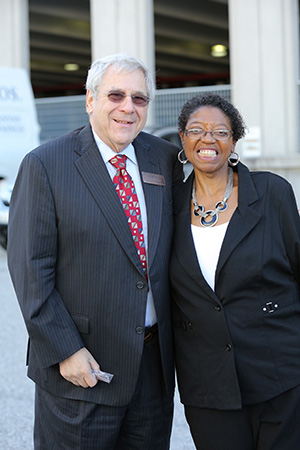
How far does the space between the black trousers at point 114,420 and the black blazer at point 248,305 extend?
19 centimetres

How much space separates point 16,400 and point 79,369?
2.20 metres

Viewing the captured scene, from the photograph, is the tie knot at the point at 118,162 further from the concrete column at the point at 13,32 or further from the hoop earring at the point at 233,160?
the concrete column at the point at 13,32

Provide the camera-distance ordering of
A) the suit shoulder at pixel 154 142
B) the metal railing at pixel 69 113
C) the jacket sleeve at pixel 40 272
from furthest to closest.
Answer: the metal railing at pixel 69 113 → the suit shoulder at pixel 154 142 → the jacket sleeve at pixel 40 272

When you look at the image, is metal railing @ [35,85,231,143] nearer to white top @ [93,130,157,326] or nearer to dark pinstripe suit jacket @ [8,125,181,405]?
white top @ [93,130,157,326]

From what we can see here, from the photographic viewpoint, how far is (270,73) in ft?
40.5

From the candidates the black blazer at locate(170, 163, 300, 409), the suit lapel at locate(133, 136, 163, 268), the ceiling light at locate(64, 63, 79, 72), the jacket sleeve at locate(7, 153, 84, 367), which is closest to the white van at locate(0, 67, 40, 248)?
the suit lapel at locate(133, 136, 163, 268)

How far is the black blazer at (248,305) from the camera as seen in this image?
2330 mm

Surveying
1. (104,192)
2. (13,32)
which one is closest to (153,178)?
(104,192)

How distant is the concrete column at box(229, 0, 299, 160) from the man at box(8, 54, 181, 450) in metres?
10.1

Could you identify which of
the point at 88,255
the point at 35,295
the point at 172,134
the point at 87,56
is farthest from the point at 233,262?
the point at 87,56

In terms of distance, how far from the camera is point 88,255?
2.30 meters

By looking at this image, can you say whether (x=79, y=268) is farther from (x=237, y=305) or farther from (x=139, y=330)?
(x=237, y=305)

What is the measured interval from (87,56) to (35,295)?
818 inches

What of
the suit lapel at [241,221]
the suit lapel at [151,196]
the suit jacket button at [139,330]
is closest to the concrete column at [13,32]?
the suit lapel at [151,196]
